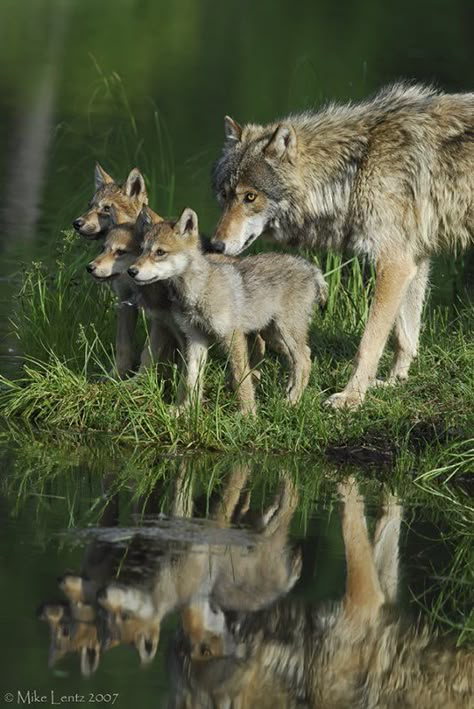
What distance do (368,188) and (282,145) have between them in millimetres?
675

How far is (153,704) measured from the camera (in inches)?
245

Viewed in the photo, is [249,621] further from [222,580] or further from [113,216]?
[113,216]

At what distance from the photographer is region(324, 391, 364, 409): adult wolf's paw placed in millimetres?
10508

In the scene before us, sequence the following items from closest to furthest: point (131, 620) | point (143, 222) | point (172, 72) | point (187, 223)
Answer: point (131, 620) → point (187, 223) → point (143, 222) → point (172, 72)

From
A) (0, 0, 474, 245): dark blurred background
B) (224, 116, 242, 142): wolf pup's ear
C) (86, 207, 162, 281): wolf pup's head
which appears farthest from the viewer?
(0, 0, 474, 245): dark blurred background

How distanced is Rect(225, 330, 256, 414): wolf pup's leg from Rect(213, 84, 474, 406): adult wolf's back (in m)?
0.77

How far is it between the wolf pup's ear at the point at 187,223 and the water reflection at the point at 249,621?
6.44 feet

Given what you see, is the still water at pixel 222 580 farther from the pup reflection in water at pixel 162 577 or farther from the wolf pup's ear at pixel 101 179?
the wolf pup's ear at pixel 101 179

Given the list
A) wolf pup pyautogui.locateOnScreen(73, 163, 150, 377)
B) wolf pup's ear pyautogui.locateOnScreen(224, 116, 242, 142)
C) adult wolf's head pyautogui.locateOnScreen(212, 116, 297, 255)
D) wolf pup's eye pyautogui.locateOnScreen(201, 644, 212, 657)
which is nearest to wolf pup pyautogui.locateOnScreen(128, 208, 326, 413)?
adult wolf's head pyautogui.locateOnScreen(212, 116, 297, 255)

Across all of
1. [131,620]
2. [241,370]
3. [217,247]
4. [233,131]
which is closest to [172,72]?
[233,131]

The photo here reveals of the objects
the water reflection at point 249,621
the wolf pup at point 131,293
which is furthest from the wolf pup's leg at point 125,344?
the water reflection at point 249,621

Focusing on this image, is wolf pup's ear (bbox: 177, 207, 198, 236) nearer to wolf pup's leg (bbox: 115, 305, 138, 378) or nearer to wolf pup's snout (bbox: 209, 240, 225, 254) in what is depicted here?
wolf pup's snout (bbox: 209, 240, 225, 254)

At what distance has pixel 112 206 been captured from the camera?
1047cm

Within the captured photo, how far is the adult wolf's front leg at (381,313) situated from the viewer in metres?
10.8
